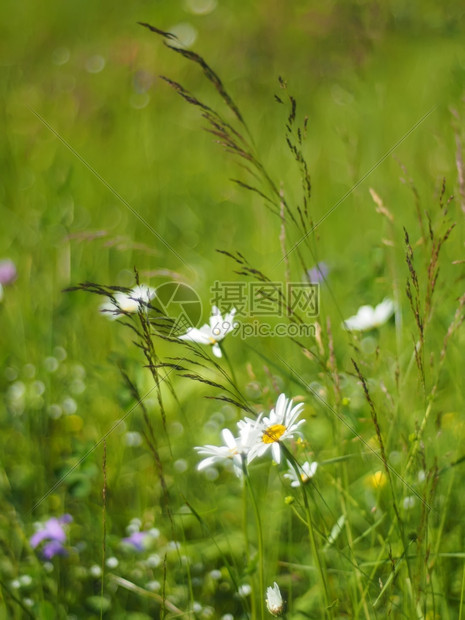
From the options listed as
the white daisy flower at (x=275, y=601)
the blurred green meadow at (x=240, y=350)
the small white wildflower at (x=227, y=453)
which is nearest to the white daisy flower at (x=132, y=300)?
the blurred green meadow at (x=240, y=350)

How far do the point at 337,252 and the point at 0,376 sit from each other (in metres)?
0.98

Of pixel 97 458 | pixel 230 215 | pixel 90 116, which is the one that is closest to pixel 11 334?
pixel 97 458

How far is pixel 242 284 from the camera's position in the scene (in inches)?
66.6

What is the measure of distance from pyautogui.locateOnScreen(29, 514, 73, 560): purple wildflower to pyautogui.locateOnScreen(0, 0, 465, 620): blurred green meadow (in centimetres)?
Answer: 2

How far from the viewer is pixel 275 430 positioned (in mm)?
700

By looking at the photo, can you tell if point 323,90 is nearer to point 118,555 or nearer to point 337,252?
point 337,252

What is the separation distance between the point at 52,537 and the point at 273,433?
1.58 feet

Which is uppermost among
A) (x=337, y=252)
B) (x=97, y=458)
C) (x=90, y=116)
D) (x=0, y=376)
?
(x=90, y=116)

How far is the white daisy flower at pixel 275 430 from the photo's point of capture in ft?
2.17

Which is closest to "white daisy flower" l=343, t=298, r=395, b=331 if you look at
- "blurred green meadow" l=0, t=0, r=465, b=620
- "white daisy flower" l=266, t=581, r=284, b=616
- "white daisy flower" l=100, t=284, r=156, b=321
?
"blurred green meadow" l=0, t=0, r=465, b=620

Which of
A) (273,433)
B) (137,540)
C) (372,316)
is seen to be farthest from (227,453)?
(372,316)

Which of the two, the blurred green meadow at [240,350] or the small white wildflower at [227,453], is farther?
the blurred green meadow at [240,350]

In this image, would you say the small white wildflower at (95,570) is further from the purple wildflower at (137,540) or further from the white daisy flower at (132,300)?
the white daisy flower at (132,300)

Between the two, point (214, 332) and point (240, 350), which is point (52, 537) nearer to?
point (214, 332)
